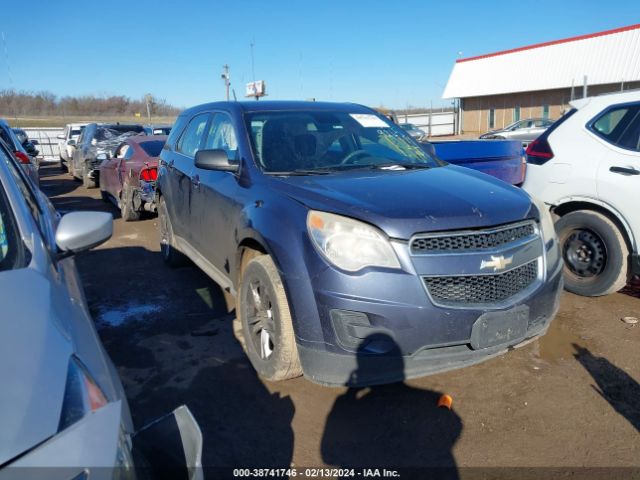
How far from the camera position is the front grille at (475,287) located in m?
2.59

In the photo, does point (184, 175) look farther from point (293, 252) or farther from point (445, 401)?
point (445, 401)

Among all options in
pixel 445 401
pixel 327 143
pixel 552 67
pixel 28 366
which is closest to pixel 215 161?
pixel 327 143

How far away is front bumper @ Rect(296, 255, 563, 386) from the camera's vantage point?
8.31 ft

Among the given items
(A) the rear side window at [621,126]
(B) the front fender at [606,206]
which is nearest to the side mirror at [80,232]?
(B) the front fender at [606,206]

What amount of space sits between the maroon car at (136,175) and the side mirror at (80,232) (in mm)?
5830

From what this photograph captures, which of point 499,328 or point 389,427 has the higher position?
point 499,328

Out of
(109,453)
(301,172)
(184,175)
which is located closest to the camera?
(109,453)

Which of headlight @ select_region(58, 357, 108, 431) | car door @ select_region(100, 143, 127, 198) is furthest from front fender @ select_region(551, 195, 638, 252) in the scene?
car door @ select_region(100, 143, 127, 198)

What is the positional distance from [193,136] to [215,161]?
159 cm

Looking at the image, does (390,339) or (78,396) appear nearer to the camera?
(78,396)

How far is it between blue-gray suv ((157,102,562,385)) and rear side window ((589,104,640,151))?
1.60 m

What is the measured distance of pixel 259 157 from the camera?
3.60 meters

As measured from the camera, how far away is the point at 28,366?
4.43 ft

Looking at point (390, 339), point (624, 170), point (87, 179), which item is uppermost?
point (624, 170)
